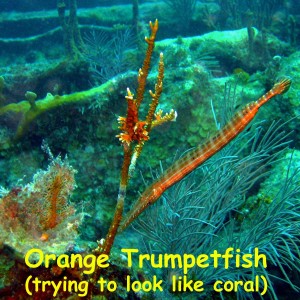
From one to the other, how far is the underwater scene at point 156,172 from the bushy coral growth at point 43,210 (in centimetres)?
1

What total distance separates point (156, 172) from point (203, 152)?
157 cm

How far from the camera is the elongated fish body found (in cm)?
231

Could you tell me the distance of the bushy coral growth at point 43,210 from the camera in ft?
8.23

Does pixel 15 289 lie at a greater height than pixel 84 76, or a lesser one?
lesser

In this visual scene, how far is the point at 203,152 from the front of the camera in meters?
2.37

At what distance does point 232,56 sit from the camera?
28.2 feet

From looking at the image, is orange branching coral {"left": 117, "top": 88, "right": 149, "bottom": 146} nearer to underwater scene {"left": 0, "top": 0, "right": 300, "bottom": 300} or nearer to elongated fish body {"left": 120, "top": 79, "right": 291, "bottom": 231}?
underwater scene {"left": 0, "top": 0, "right": 300, "bottom": 300}

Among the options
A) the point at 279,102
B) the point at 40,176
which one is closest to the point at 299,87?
the point at 279,102

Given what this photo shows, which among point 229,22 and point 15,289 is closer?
point 15,289

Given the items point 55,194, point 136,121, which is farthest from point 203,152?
point 55,194

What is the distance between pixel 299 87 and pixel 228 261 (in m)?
3.66

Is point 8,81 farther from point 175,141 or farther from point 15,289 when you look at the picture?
point 15,289

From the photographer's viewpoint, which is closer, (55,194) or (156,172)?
(55,194)

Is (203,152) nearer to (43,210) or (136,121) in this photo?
(136,121)
